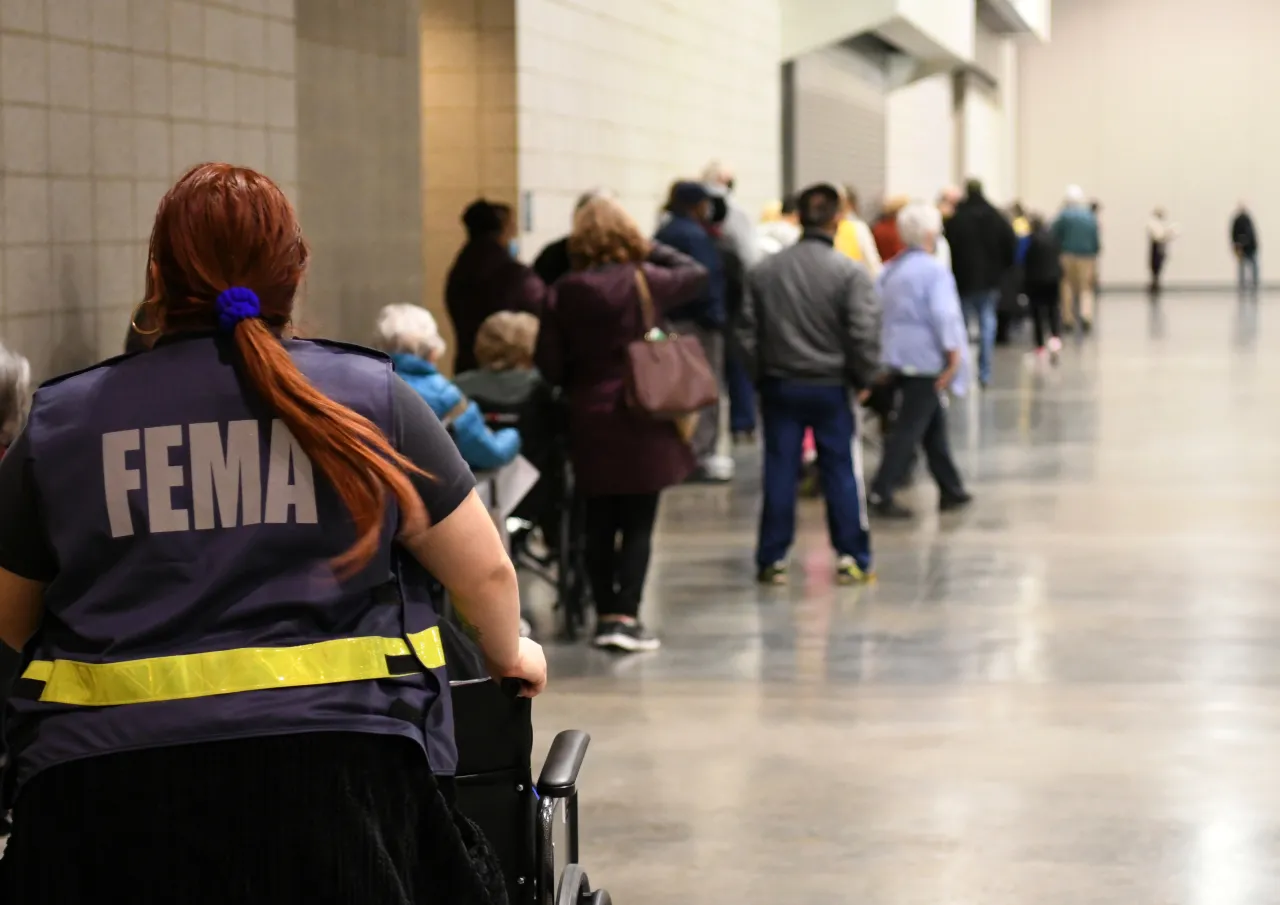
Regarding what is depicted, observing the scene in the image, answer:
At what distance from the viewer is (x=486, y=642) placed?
233 centimetres

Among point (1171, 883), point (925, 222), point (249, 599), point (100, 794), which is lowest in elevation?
point (1171, 883)

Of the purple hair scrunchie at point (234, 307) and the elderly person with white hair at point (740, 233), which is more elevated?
the elderly person with white hair at point (740, 233)

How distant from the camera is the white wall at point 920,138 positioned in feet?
88.6

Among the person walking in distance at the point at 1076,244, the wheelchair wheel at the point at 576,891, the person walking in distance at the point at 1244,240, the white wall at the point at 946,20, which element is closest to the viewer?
the wheelchair wheel at the point at 576,891

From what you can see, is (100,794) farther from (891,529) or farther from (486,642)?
(891,529)

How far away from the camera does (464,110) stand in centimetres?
1112

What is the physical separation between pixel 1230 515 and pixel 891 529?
1752 mm

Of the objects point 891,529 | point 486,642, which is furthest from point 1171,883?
point 891,529

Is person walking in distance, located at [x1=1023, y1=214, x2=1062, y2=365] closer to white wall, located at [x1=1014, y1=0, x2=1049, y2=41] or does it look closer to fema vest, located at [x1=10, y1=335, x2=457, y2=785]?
white wall, located at [x1=1014, y1=0, x2=1049, y2=41]

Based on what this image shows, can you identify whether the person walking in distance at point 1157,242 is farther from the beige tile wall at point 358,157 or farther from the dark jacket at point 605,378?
the dark jacket at point 605,378

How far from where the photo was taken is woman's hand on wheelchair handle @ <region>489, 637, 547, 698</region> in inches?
94.0

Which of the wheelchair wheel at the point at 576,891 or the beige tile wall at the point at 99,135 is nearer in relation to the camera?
the wheelchair wheel at the point at 576,891

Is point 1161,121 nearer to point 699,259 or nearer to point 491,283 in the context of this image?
point 699,259

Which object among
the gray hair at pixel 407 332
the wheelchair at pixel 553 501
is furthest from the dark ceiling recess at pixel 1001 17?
the gray hair at pixel 407 332
